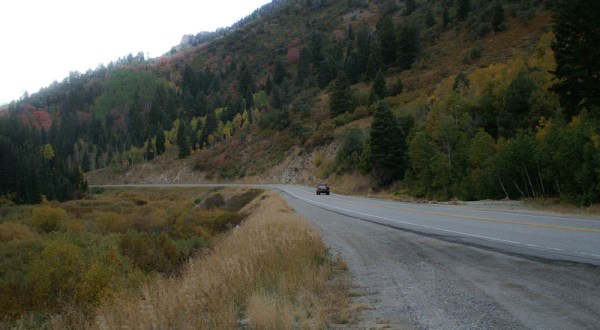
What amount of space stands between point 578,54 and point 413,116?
78.2 ft

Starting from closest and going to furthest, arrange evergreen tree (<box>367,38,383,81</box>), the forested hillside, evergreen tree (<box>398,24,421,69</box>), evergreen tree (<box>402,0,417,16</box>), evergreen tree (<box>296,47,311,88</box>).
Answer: the forested hillside < evergreen tree (<box>398,24,421,69</box>) < evergreen tree (<box>367,38,383,81</box>) < evergreen tree (<box>296,47,311,88</box>) < evergreen tree (<box>402,0,417,16</box>)

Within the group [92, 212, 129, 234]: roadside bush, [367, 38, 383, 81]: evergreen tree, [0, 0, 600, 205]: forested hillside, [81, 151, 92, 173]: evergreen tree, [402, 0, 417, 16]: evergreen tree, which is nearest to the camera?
[0, 0, 600, 205]: forested hillside

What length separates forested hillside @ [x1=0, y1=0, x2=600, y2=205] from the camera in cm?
2714

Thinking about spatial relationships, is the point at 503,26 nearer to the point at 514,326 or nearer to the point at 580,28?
the point at 580,28

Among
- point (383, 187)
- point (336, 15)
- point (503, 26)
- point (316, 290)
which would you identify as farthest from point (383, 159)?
point (336, 15)

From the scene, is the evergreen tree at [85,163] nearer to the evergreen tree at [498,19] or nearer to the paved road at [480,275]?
the evergreen tree at [498,19]

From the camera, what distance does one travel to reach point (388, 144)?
147 feet

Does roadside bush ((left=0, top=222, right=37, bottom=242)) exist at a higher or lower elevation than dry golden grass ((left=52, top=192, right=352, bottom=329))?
lower

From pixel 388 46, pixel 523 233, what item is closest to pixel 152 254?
pixel 523 233

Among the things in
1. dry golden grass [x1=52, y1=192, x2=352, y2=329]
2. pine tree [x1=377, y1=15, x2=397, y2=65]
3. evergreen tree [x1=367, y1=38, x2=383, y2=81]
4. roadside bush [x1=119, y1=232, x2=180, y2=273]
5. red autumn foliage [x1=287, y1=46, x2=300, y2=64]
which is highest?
red autumn foliage [x1=287, y1=46, x2=300, y2=64]

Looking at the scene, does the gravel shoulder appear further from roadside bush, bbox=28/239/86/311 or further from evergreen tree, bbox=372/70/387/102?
evergreen tree, bbox=372/70/387/102

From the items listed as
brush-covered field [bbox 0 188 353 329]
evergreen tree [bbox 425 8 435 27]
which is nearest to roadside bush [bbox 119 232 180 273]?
brush-covered field [bbox 0 188 353 329]

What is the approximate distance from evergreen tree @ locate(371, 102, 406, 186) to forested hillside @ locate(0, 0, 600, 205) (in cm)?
15

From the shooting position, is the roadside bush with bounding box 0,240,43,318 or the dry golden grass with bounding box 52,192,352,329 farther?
the roadside bush with bounding box 0,240,43,318
